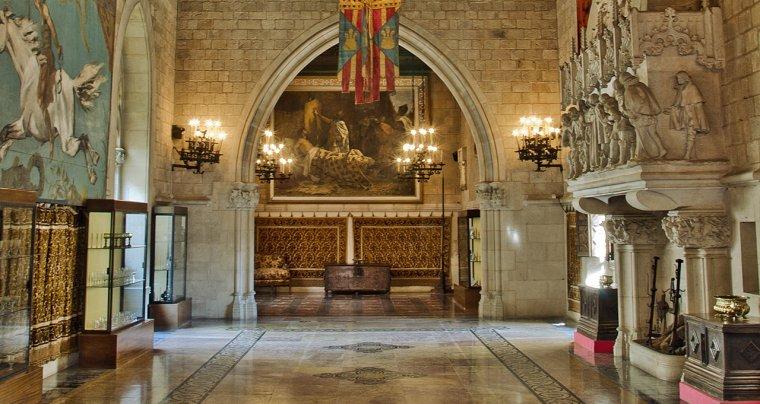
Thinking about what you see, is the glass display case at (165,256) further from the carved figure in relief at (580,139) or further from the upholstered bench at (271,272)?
the carved figure in relief at (580,139)

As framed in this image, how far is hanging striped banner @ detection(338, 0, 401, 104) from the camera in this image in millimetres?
11219

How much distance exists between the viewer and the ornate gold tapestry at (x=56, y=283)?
6.77m

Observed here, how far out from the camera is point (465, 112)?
1227 cm

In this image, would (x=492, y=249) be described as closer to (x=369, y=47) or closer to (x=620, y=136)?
(x=369, y=47)

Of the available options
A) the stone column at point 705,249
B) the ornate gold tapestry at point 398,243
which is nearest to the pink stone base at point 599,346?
the stone column at point 705,249

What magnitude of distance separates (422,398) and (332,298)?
388 inches

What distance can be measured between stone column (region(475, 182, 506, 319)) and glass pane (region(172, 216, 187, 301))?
573 centimetres

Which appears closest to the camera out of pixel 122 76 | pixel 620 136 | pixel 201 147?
pixel 620 136

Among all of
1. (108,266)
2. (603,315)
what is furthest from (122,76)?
(603,315)

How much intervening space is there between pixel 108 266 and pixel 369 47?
6117mm

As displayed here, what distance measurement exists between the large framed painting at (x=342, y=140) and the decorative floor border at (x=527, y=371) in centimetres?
854

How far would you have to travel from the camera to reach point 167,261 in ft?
35.0

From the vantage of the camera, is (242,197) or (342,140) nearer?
(242,197)

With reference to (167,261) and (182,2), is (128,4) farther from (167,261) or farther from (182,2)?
(167,261)
